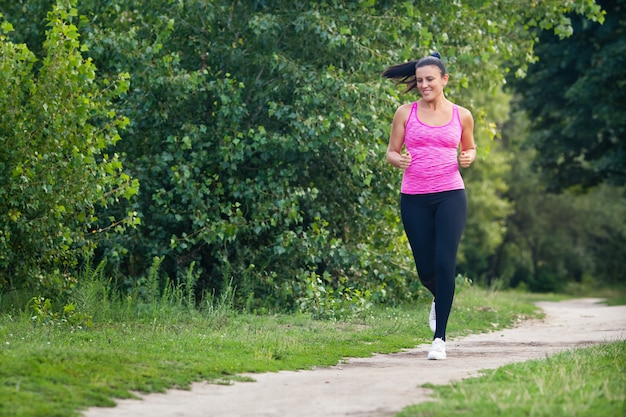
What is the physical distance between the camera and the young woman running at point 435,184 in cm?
866

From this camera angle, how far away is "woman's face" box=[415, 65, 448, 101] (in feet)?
28.8

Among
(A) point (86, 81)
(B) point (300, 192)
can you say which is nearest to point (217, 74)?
(B) point (300, 192)

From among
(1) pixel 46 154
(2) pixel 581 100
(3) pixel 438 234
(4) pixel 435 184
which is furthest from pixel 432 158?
(2) pixel 581 100

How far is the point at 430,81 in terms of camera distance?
880cm

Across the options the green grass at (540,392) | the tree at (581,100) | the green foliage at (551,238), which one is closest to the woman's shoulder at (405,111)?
the green grass at (540,392)

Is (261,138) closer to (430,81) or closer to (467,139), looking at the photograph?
(467,139)

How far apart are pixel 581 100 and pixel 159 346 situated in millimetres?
18274

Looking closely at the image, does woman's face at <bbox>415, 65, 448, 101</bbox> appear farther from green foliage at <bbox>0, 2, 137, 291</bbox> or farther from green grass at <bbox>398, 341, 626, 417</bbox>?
green foliage at <bbox>0, 2, 137, 291</bbox>

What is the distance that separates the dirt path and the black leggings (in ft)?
1.85

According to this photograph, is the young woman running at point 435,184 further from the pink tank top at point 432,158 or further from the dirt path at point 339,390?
the dirt path at point 339,390

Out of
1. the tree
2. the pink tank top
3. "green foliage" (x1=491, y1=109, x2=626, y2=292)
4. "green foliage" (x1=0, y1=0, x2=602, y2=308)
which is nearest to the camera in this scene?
the pink tank top

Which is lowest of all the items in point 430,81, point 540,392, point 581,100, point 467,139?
point 540,392

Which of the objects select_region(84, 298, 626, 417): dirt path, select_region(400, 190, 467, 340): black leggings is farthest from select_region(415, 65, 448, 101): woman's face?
select_region(84, 298, 626, 417): dirt path

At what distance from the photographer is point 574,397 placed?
5.99 meters
